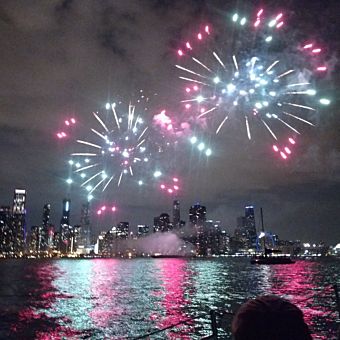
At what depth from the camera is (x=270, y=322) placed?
2324 mm

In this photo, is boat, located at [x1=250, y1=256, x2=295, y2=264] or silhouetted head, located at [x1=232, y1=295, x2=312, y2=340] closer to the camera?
silhouetted head, located at [x1=232, y1=295, x2=312, y2=340]

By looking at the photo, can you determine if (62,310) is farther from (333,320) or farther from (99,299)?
(333,320)

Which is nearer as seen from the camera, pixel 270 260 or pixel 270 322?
pixel 270 322

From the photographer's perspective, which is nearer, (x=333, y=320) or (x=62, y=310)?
(x=333, y=320)

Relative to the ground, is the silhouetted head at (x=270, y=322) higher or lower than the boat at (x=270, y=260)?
higher

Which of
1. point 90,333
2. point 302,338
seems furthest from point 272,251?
point 302,338

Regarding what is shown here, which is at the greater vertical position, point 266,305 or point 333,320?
point 266,305

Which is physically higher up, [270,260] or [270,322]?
[270,322]

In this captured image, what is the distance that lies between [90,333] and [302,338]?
31.9 meters

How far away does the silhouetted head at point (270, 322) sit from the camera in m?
2.31

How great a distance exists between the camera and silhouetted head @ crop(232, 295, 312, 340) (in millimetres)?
2311

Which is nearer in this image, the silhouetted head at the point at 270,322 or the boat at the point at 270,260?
the silhouetted head at the point at 270,322

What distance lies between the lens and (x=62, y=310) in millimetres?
43312

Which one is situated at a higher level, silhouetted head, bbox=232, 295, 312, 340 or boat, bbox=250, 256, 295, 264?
silhouetted head, bbox=232, 295, 312, 340
